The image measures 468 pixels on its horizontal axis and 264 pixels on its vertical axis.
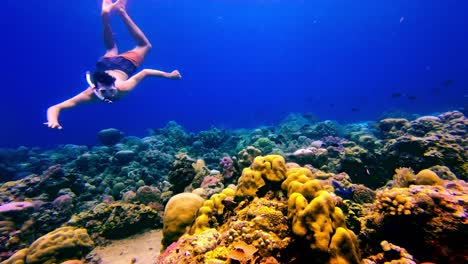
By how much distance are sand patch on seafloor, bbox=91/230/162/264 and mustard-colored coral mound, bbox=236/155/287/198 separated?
2.94 metres

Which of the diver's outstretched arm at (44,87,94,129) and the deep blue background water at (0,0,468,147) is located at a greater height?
the deep blue background water at (0,0,468,147)

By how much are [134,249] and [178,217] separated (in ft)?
7.20

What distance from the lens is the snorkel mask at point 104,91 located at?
6075 mm

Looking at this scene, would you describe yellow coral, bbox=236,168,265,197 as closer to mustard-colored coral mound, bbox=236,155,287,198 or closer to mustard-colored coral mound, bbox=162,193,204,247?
mustard-colored coral mound, bbox=236,155,287,198

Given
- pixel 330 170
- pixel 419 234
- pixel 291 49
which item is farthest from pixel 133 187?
pixel 291 49

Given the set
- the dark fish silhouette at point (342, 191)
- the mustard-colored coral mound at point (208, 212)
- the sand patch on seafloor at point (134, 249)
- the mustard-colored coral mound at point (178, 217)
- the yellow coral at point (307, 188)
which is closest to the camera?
the yellow coral at point (307, 188)

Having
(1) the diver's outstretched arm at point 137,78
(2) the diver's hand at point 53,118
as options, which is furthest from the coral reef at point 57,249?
(1) the diver's outstretched arm at point 137,78

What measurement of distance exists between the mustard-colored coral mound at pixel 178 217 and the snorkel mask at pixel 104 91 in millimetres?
3374

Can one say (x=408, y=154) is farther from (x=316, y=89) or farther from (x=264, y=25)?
(x=316, y=89)

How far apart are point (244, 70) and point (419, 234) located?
6018 inches

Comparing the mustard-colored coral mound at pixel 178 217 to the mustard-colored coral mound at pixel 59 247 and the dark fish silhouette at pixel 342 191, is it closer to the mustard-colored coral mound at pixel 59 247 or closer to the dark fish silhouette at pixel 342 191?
the mustard-colored coral mound at pixel 59 247

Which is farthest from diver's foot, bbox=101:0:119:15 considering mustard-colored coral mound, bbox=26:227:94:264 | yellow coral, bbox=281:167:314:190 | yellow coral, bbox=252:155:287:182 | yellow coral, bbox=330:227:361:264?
yellow coral, bbox=330:227:361:264

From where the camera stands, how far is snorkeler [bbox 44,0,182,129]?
6.06 metres

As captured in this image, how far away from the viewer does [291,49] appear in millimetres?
131625
